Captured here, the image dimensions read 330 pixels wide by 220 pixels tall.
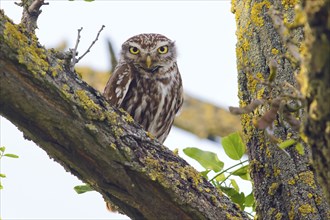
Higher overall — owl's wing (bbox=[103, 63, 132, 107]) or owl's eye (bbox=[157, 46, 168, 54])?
owl's eye (bbox=[157, 46, 168, 54])

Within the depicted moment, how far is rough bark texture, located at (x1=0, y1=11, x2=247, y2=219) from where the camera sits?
2230 millimetres

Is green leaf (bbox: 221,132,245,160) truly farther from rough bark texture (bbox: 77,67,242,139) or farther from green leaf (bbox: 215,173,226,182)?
rough bark texture (bbox: 77,67,242,139)

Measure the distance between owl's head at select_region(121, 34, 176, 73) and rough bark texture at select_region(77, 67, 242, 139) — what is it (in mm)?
874

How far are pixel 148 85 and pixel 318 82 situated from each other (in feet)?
10.1

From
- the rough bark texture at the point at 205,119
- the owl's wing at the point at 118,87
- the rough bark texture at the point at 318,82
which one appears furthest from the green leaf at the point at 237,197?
the rough bark texture at the point at 205,119

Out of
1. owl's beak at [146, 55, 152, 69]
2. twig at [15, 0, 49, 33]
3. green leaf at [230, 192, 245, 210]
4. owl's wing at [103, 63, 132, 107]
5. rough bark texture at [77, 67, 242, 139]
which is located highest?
rough bark texture at [77, 67, 242, 139]

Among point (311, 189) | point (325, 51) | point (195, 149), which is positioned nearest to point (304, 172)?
point (311, 189)

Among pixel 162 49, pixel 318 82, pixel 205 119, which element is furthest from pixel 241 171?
pixel 205 119

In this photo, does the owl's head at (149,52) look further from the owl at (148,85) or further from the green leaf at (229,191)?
the green leaf at (229,191)

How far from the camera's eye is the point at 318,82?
61.0 inches

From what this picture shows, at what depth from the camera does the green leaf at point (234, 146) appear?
330 centimetres

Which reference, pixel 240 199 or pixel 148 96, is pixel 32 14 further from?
pixel 148 96

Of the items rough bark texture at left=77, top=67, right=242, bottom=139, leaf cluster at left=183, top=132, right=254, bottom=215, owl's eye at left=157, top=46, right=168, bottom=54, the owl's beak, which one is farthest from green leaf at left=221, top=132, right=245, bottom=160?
rough bark texture at left=77, top=67, right=242, bottom=139

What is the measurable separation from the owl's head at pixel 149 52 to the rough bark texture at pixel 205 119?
2.87 ft
